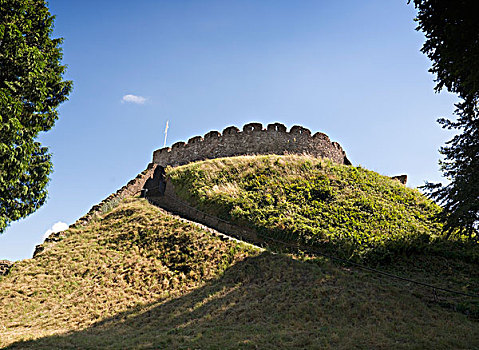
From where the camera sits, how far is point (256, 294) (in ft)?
39.8

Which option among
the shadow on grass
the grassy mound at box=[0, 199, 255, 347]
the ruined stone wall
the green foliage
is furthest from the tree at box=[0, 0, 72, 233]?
the ruined stone wall

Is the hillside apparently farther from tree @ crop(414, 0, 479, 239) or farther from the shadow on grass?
tree @ crop(414, 0, 479, 239)

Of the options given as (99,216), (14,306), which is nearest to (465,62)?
(14,306)

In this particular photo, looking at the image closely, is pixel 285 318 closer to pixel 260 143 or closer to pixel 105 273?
pixel 105 273

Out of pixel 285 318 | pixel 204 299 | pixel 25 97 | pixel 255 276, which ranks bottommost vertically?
pixel 285 318

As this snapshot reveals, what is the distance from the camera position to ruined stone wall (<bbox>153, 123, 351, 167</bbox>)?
2709 cm

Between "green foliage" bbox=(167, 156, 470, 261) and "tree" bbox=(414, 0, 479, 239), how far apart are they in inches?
74.8

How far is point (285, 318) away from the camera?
10219 millimetres

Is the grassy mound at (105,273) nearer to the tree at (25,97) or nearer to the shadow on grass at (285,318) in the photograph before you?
the shadow on grass at (285,318)

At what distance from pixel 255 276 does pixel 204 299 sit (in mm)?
2289

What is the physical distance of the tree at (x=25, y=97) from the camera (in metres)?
Answer: 10.3

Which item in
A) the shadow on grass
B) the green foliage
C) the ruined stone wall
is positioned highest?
the ruined stone wall

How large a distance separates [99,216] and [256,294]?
14.0 m

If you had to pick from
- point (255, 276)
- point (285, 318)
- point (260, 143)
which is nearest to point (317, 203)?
point (255, 276)
